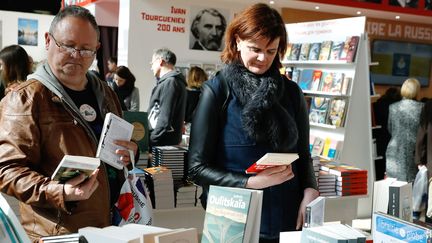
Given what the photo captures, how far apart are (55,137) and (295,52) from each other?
17.4 ft

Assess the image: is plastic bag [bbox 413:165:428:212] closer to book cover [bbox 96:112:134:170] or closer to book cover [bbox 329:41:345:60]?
book cover [bbox 329:41:345:60]

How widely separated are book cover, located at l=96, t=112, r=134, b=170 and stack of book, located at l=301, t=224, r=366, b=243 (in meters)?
0.80

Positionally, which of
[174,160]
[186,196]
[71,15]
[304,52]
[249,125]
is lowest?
[186,196]

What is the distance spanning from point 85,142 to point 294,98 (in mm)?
887

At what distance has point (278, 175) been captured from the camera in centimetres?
193

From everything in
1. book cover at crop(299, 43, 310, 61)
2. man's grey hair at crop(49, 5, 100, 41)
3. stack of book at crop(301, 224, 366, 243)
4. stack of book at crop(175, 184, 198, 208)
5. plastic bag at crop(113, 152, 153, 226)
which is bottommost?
stack of book at crop(175, 184, 198, 208)

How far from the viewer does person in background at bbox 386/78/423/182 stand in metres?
5.82

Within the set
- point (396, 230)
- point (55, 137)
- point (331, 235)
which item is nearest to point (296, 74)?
point (55, 137)

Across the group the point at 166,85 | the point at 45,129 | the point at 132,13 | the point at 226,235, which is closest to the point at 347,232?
the point at 226,235

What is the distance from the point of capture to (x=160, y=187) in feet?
11.5

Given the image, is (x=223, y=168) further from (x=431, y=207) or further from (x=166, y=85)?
(x=166, y=85)

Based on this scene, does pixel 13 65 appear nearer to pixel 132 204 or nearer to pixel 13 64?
pixel 13 64

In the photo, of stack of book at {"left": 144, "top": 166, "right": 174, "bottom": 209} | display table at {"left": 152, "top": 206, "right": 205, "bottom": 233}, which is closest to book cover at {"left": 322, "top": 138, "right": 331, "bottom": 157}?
display table at {"left": 152, "top": 206, "right": 205, "bottom": 233}

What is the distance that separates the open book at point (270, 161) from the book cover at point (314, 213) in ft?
0.78
